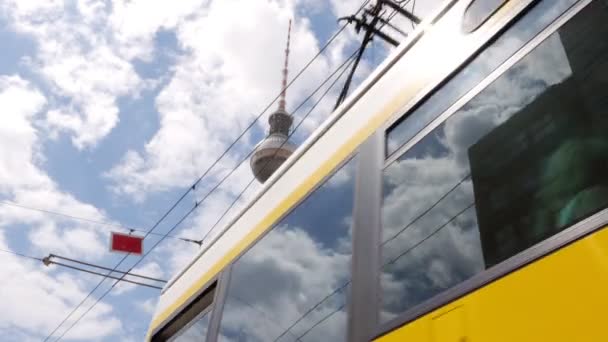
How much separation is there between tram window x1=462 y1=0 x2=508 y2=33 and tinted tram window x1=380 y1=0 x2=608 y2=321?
0.41 metres

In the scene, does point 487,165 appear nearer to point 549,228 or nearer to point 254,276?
point 549,228

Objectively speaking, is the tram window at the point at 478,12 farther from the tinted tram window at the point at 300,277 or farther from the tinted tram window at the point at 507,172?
the tinted tram window at the point at 300,277

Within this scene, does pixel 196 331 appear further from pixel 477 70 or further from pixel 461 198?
pixel 477 70

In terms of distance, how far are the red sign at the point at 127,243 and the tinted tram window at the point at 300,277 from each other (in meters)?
8.55

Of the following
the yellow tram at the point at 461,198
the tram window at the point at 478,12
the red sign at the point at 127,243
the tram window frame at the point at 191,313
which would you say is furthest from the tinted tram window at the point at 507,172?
the red sign at the point at 127,243

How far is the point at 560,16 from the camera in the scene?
2.14 m

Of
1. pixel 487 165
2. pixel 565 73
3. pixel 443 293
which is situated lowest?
pixel 443 293

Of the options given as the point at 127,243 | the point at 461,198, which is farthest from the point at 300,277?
the point at 127,243

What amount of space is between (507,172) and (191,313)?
325 cm

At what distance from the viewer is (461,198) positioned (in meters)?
2.25

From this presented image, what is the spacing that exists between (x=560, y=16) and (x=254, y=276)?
2354mm

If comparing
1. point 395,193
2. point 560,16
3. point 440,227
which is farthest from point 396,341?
point 560,16

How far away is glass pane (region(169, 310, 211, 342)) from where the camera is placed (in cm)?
421

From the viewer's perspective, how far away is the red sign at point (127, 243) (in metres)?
12.0
